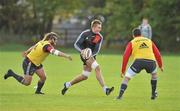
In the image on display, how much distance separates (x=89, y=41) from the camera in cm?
1825

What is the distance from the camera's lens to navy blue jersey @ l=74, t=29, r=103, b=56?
1819 cm

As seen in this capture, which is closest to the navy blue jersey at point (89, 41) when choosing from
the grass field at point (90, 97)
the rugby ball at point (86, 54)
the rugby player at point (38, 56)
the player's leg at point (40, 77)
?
the rugby ball at point (86, 54)

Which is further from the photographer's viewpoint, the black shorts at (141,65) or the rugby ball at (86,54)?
the rugby ball at (86,54)

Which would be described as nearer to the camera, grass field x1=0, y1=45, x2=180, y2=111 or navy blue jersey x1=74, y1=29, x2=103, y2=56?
grass field x1=0, y1=45, x2=180, y2=111

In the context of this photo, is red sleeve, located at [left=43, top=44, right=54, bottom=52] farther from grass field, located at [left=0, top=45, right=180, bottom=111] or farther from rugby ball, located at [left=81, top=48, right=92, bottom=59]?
grass field, located at [left=0, top=45, right=180, bottom=111]

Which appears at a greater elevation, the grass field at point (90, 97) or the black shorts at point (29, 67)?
the black shorts at point (29, 67)

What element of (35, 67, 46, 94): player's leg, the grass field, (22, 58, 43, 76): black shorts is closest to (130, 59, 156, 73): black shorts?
the grass field

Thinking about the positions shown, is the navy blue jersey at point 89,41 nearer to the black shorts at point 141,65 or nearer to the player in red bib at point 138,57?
the player in red bib at point 138,57

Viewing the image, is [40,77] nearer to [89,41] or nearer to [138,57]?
[89,41]

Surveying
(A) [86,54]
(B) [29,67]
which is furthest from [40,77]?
(A) [86,54]

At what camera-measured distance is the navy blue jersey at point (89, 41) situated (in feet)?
59.7

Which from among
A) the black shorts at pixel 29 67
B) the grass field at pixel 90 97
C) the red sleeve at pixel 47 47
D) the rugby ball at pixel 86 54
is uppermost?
the red sleeve at pixel 47 47

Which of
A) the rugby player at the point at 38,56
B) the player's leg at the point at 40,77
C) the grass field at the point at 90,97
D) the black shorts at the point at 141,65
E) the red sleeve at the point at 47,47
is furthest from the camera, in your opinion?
the player's leg at the point at 40,77

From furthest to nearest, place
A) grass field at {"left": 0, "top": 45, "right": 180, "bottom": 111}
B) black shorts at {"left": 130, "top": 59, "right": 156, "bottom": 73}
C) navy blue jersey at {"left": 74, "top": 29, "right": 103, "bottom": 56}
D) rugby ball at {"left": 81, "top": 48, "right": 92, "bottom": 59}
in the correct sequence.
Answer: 1. navy blue jersey at {"left": 74, "top": 29, "right": 103, "bottom": 56}
2. rugby ball at {"left": 81, "top": 48, "right": 92, "bottom": 59}
3. black shorts at {"left": 130, "top": 59, "right": 156, "bottom": 73}
4. grass field at {"left": 0, "top": 45, "right": 180, "bottom": 111}
